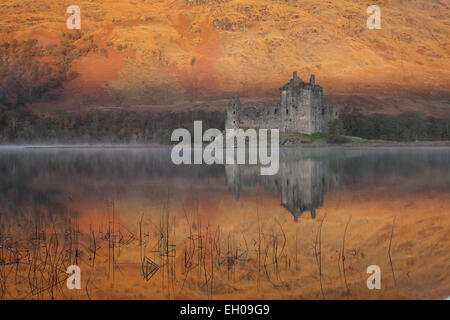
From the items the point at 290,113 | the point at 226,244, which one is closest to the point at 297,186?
the point at 226,244

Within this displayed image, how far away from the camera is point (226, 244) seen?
9.12m

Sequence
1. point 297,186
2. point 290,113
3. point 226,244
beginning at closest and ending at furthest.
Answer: point 226,244 < point 297,186 < point 290,113

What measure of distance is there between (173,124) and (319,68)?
63.7 metres

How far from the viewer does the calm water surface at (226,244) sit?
6.90 meters

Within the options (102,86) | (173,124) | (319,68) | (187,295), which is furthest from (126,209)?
(102,86)

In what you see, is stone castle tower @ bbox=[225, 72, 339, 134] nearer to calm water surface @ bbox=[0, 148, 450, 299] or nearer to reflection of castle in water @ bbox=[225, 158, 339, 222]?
reflection of castle in water @ bbox=[225, 158, 339, 222]

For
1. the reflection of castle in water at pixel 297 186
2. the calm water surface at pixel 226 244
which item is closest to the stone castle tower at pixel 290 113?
the reflection of castle in water at pixel 297 186

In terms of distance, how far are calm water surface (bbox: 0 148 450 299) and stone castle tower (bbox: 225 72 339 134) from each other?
6056 centimetres

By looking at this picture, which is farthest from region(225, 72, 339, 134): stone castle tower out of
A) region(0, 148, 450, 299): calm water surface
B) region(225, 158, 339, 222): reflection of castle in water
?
region(0, 148, 450, 299): calm water surface

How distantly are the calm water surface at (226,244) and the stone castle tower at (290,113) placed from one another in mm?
60564

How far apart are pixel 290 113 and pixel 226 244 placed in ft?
229

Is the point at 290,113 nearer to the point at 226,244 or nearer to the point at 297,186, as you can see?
the point at 297,186

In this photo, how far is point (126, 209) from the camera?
526 inches
